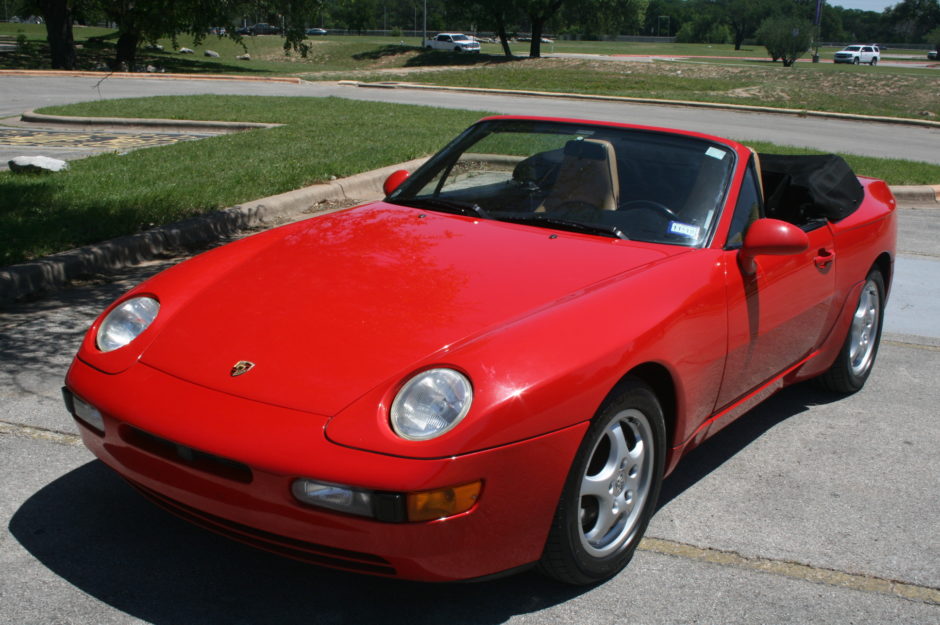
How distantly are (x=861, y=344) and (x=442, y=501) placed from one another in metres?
3.27

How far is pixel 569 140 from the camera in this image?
4.24 m

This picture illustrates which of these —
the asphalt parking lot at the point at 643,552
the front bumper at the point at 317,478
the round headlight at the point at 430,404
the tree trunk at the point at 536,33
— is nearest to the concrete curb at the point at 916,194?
the asphalt parking lot at the point at 643,552

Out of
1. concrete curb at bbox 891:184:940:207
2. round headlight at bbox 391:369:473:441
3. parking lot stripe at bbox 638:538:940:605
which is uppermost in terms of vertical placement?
round headlight at bbox 391:369:473:441

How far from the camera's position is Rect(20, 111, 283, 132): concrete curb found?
48.4 feet

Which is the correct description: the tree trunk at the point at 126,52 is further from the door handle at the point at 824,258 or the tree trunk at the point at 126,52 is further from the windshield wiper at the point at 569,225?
the door handle at the point at 824,258

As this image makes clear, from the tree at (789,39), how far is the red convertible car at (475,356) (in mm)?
48064

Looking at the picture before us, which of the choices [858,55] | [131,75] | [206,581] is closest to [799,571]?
[206,581]

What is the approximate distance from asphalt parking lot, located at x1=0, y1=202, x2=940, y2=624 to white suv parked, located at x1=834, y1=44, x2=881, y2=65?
6197 cm

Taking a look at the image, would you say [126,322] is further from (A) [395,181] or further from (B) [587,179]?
(B) [587,179]

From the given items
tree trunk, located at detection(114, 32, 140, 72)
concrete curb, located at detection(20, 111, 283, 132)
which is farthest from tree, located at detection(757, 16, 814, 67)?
concrete curb, located at detection(20, 111, 283, 132)

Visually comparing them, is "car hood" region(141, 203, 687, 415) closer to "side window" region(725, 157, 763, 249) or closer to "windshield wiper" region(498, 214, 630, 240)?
"windshield wiper" region(498, 214, 630, 240)

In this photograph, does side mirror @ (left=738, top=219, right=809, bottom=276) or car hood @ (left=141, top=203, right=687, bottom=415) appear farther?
side mirror @ (left=738, top=219, right=809, bottom=276)

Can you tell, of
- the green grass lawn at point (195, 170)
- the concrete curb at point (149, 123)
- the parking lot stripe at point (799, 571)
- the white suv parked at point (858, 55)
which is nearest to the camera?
the parking lot stripe at point (799, 571)

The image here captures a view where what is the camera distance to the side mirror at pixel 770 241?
3592mm
